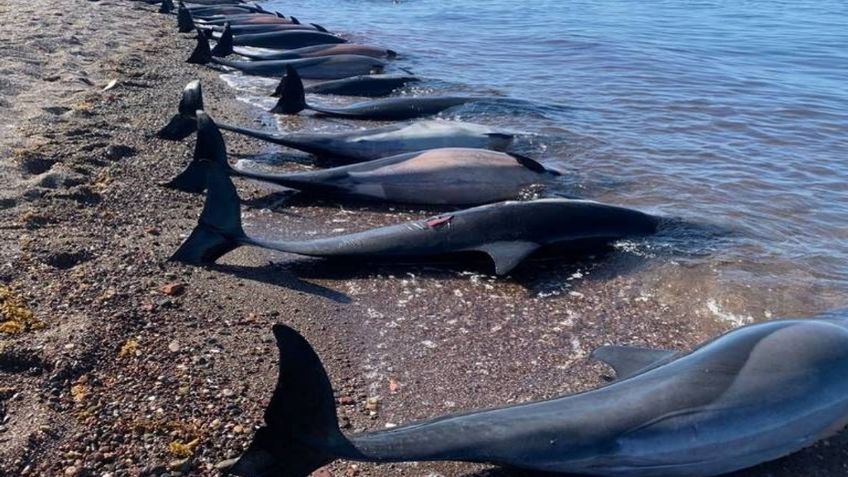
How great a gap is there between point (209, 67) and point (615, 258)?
9493 mm

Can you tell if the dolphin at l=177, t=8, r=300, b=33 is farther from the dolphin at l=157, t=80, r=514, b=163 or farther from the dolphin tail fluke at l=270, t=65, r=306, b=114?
the dolphin at l=157, t=80, r=514, b=163

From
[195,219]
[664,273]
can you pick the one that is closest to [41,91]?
[195,219]

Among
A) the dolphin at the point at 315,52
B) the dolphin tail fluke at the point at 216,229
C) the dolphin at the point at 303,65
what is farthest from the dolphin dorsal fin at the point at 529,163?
the dolphin at the point at 315,52

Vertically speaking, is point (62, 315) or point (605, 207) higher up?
point (605, 207)

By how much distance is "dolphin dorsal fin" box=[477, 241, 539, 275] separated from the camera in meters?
5.15

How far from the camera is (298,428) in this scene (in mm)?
2852

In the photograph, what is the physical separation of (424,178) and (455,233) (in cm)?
140

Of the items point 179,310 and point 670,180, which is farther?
point 670,180

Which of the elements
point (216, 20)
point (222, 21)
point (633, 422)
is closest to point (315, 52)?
point (222, 21)

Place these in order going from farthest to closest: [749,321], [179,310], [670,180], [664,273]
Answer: [670,180] < [664,273] < [749,321] < [179,310]

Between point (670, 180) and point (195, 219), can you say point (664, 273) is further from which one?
point (195, 219)

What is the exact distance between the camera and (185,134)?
775 centimetres

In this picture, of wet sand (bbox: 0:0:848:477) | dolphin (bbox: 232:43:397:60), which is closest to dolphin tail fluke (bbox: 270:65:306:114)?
wet sand (bbox: 0:0:848:477)

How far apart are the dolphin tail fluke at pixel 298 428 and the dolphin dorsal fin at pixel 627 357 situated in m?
1.62
